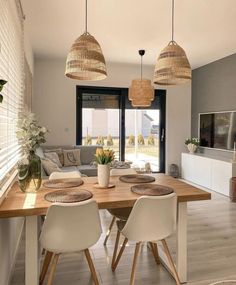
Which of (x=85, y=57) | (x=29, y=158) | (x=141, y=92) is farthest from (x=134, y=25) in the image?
(x=29, y=158)

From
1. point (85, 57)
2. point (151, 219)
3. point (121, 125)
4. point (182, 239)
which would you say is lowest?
point (182, 239)

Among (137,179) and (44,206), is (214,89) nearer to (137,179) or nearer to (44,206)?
(137,179)

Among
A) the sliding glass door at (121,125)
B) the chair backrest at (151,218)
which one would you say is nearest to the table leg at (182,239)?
the chair backrest at (151,218)

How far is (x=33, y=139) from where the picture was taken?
203 cm

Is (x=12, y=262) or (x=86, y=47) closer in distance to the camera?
(x=86, y=47)

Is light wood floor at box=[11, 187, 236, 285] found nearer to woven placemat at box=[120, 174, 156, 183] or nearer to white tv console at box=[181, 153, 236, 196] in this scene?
woven placemat at box=[120, 174, 156, 183]

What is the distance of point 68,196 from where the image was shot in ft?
6.01

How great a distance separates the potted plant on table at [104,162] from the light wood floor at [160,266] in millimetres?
807

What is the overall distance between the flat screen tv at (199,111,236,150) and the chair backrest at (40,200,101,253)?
428 cm

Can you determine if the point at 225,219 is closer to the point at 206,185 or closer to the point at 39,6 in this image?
the point at 206,185

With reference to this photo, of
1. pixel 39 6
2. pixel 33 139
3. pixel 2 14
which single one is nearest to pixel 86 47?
pixel 2 14

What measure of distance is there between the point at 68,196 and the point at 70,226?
282 mm

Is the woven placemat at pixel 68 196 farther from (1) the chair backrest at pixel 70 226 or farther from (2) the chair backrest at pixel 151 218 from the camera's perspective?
(2) the chair backrest at pixel 151 218

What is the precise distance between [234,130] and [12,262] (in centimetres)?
452
